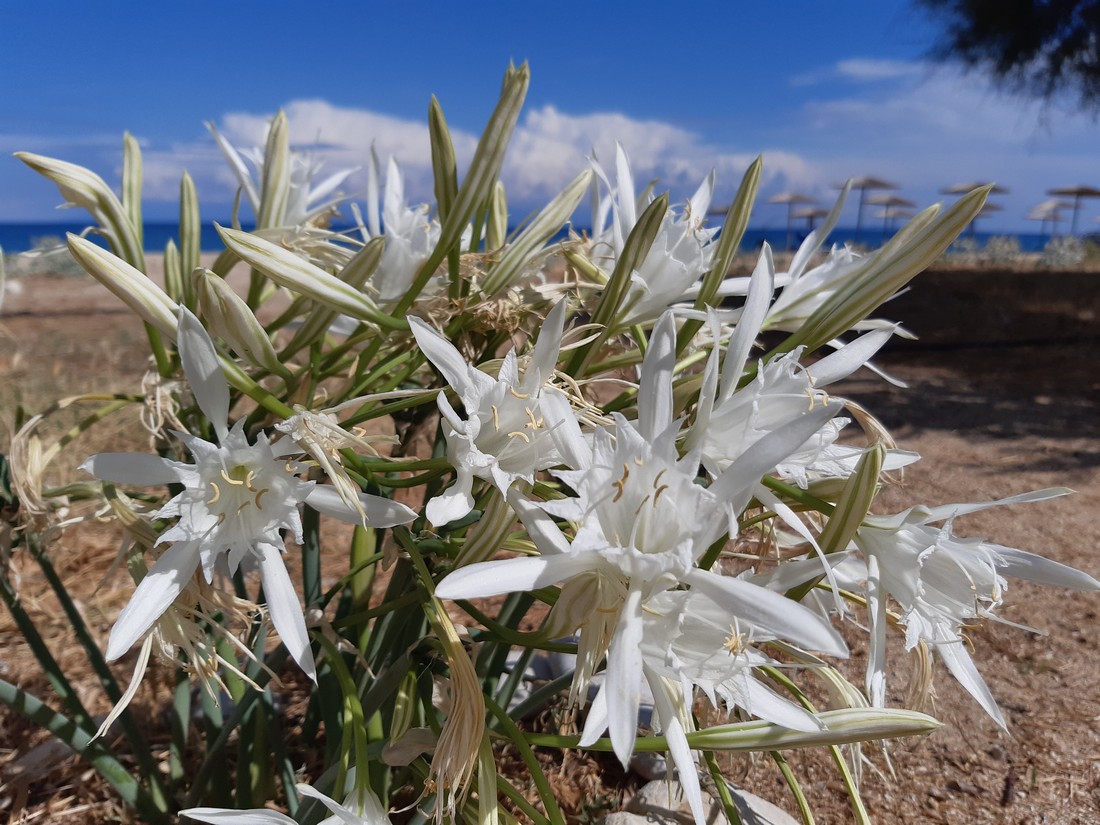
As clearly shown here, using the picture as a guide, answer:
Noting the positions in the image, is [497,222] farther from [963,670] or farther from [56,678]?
[56,678]

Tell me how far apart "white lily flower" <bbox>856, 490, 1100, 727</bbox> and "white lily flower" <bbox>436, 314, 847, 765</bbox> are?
9.3 inches

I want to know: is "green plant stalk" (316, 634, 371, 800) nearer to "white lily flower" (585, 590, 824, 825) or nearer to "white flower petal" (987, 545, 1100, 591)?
"white lily flower" (585, 590, 824, 825)

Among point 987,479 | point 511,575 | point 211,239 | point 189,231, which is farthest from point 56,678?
point 211,239

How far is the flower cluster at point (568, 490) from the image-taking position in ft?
2.47

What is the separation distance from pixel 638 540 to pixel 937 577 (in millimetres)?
384

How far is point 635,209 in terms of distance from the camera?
1185 millimetres

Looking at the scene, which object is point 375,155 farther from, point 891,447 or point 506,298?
point 891,447

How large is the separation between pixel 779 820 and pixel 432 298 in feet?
3.69

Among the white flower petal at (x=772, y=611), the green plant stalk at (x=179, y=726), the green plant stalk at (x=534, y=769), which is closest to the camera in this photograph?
the white flower petal at (x=772, y=611)

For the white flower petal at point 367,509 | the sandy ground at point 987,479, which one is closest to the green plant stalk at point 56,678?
the sandy ground at point 987,479

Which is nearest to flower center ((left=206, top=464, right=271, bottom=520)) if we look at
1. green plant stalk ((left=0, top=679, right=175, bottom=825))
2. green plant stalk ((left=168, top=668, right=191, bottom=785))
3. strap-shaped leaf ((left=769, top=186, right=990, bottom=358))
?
green plant stalk ((left=0, top=679, right=175, bottom=825))

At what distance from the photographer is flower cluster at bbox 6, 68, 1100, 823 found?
752 mm

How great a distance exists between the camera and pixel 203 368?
84 cm

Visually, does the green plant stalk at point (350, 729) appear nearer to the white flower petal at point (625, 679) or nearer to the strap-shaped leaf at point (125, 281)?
the white flower petal at point (625, 679)
